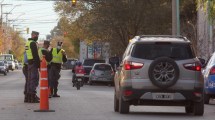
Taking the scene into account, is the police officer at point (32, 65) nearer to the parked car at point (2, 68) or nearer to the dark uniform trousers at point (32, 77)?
the dark uniform trousers at point (32, 77)

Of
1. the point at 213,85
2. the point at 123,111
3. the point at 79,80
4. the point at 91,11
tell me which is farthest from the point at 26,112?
the point at 91,11

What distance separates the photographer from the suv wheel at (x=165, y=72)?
15.1 meters

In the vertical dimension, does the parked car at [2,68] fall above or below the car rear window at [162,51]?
below

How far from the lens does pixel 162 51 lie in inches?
616

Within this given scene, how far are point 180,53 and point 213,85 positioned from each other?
16.5ft

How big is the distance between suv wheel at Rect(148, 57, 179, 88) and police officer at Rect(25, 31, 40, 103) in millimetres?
4547

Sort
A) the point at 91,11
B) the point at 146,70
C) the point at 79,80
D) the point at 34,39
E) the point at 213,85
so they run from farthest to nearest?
the point at 91,11 < the point at 79,80 < the point at 213,85 < the point at 34,39 < the point at 146,70

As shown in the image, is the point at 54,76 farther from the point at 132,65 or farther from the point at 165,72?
the point at 165,72

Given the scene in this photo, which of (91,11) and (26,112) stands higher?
(91,11)

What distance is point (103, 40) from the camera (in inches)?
2137

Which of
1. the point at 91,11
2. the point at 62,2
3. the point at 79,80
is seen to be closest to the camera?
→ the point at 79,80

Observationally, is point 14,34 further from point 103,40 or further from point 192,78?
point 192,78

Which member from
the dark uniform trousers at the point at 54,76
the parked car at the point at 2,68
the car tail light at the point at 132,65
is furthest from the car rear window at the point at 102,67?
the car tail light at the point at 132,65

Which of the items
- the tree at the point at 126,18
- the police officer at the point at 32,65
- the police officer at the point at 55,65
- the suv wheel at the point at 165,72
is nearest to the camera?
the suv wheel at the point at 165,72
